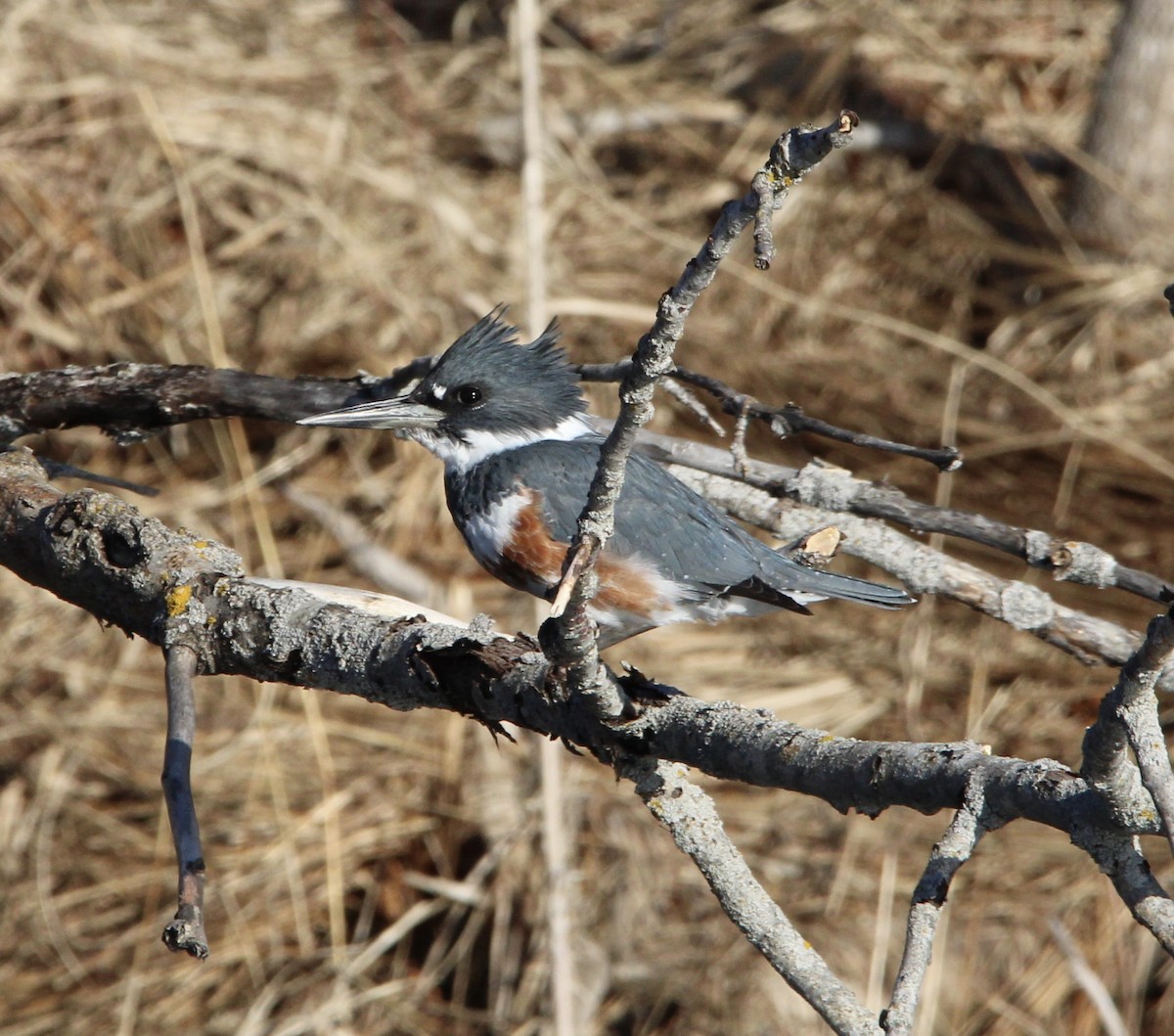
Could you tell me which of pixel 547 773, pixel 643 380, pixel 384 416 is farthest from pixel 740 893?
pixel 547 773

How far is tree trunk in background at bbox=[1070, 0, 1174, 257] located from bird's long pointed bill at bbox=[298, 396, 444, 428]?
3.39 metres

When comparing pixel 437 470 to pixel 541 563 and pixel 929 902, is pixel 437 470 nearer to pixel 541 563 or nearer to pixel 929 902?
pixel 541 563

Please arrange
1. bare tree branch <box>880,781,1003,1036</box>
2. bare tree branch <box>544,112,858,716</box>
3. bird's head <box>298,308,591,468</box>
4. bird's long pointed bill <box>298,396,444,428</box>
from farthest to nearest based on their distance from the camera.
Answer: bird's head <box>298,308,591,468</box> → bird's long pointed bill <box>298,396,444,428</box> → bare tree branch <box>880,781,1003,1036</box> → bare tree branch <box>544,112,858,716</box>

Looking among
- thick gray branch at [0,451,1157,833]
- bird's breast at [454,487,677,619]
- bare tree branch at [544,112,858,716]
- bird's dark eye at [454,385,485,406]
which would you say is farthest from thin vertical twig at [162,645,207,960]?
bird's dark eye at [454,385,485,406]

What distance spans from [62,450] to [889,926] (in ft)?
11.3

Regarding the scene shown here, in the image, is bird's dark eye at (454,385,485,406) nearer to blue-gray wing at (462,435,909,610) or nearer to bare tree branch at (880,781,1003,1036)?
blue-gray wing at (462,435,909,610)

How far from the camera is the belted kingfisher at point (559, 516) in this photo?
236 centimetres

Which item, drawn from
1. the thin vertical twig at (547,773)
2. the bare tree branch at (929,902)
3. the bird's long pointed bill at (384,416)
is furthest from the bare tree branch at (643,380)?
the thin vertical twig at (547,773)

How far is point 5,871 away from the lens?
4016mm

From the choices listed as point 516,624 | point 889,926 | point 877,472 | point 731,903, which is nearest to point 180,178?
point 516,624

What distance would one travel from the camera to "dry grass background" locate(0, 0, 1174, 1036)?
13.0 feet

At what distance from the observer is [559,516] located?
238 cm

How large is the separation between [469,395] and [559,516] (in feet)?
1.35

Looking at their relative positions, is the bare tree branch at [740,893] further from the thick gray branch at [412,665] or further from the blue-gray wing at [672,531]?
the blue-gray wing at [672,531]
